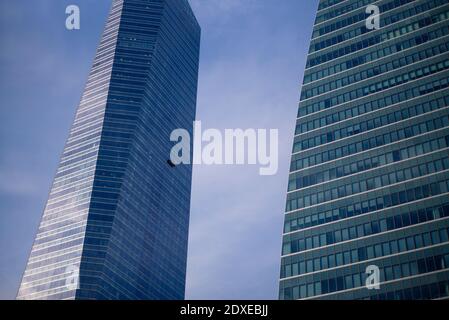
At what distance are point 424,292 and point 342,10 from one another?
7821 cm

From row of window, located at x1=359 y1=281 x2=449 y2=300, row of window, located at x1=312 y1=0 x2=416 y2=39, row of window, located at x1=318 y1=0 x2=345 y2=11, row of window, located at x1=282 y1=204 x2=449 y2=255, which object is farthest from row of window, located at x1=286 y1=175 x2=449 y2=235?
row of window, located at x1=318 y1=0 x2=345 y2=11

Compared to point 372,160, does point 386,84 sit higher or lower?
higher

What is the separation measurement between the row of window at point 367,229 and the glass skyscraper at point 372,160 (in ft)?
0.65

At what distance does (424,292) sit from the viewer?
270 feet

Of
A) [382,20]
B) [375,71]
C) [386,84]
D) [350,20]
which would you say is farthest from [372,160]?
[350,20]

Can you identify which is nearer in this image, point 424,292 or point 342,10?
point 424,292

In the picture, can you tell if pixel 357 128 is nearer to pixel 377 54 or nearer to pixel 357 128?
pixel 357 128

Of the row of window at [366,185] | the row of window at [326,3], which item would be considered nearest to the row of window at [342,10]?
the row of window at [326,3]

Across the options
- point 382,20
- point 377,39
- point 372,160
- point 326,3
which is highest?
point 326,3

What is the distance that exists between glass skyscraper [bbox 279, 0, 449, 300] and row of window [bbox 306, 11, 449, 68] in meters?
0.25

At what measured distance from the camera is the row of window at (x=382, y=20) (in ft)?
396

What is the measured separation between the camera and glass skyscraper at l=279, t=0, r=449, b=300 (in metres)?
89.2

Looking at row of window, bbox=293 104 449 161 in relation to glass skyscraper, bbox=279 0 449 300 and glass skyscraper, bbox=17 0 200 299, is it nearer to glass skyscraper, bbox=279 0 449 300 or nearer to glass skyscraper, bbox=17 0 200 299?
glass skyscraper, bbox=279 0 449 300
